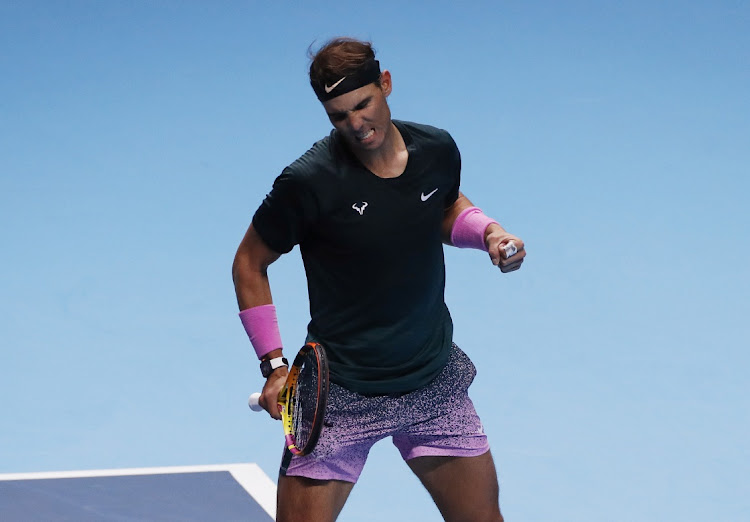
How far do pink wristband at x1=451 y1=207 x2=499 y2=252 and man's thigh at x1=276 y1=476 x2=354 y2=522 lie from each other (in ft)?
2.11

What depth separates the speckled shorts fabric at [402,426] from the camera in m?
2.80

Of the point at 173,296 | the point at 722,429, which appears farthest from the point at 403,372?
the point at 173,296

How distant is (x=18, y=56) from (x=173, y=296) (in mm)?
1786

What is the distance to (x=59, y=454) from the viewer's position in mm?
5801

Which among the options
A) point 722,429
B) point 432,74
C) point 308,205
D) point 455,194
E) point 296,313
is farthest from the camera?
point 432,74

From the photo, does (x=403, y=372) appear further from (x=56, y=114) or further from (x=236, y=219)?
(x=56, y=114)

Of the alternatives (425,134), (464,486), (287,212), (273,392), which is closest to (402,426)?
(464,486)

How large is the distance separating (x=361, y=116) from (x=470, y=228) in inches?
Result: 16.9

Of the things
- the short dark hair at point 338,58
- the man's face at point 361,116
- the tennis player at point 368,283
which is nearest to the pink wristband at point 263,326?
the tennis player at point 368,283

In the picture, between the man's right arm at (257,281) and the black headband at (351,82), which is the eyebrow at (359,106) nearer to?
the black headband at (351,82)

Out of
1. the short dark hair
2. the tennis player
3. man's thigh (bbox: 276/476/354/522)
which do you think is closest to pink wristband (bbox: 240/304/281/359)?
the tennis player

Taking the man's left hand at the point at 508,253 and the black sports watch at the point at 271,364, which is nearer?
the man's left hand at the point at 508,253

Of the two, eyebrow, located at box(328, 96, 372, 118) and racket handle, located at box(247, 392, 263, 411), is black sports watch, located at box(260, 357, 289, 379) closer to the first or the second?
racket handle, located at box(247, 392, 263, 411)

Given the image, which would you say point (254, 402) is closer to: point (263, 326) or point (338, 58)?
point (263, 326)
